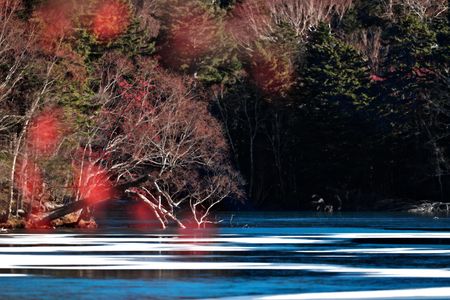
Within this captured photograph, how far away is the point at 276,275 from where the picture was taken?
23.2 metres

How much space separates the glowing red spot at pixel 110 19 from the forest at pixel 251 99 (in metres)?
0.18

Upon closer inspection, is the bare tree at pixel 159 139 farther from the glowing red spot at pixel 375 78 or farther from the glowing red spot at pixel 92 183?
the glowing red spot at pixel 375 78

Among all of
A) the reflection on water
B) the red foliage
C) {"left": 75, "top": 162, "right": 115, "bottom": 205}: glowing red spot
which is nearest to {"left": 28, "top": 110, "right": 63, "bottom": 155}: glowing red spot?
the red foliage

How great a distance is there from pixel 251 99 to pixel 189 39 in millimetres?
6018

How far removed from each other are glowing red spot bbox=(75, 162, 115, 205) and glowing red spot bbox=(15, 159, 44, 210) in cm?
199

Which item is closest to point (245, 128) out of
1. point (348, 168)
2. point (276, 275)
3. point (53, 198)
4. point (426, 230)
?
point (348, 168)

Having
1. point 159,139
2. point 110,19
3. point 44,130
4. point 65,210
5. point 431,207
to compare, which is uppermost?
point 110,19

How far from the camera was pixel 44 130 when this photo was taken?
5150 centimetres

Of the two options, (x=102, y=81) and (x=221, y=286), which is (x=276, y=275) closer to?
(x=221, y=286)

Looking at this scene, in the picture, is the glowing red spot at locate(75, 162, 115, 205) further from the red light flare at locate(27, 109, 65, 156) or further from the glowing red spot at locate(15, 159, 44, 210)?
the glowing red spot at locate(15, 159, 44, 210)

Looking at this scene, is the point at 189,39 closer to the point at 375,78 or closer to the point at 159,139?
the point at 375,78

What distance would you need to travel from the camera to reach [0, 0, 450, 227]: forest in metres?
55.9

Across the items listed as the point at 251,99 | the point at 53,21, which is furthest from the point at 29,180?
the point at 251,99

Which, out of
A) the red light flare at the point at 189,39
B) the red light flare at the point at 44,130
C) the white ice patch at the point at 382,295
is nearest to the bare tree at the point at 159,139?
the red light flare at the point at 44,130
